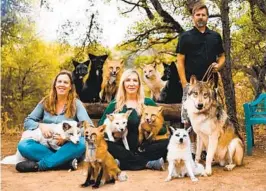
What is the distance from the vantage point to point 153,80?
238 inches

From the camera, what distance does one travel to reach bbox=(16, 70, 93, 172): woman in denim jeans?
4.11 metres

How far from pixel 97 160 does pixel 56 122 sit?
97cm

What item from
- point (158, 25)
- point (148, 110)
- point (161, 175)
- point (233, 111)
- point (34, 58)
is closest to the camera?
point (161, 175)

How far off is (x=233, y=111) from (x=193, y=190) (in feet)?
12.3

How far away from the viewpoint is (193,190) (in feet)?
11.0

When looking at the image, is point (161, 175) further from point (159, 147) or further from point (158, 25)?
point (158, 25)

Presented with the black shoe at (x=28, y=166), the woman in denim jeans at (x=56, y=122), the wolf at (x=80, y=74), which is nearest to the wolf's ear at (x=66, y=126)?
the woman in denim jeans at (x=56, y=122)

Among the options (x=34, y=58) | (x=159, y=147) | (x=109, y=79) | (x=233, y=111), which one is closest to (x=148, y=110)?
(x=159, y=147)

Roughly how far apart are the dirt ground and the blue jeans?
111mm

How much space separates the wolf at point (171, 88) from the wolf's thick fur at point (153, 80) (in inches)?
2.8

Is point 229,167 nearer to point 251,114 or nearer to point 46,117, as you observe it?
point 251,114

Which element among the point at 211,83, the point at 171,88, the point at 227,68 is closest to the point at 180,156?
the point at 211,83

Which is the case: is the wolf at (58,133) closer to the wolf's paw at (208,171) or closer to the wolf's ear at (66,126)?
the wolf's ear at (66,126)

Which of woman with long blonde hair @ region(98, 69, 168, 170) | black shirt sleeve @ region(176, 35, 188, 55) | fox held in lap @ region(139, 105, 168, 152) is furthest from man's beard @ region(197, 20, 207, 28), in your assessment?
fox held in lap @ region(139, 105, 168, 152)
